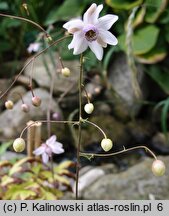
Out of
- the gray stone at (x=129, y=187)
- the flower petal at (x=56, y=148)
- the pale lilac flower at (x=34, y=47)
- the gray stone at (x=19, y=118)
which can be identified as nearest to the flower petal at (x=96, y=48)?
the flower petal at (x=56, y=148)

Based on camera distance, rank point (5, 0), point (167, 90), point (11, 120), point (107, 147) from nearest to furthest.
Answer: point (107, 147)
point (11, 120)
point (167, 90)
point (5, 0)

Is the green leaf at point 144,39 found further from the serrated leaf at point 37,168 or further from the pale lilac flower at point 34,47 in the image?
the serrated leaf at point 37,168

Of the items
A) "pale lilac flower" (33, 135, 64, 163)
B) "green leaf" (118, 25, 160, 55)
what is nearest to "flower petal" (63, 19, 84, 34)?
"pale lilac flower" (33, 135, 64, 163)

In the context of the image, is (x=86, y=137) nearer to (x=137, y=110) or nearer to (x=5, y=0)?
(x=137, y=110)

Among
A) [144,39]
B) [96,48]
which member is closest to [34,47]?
[144,39]

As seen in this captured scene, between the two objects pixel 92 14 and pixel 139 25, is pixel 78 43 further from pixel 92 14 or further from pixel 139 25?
pixel 139 25

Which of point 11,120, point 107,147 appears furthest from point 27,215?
point 11,120
